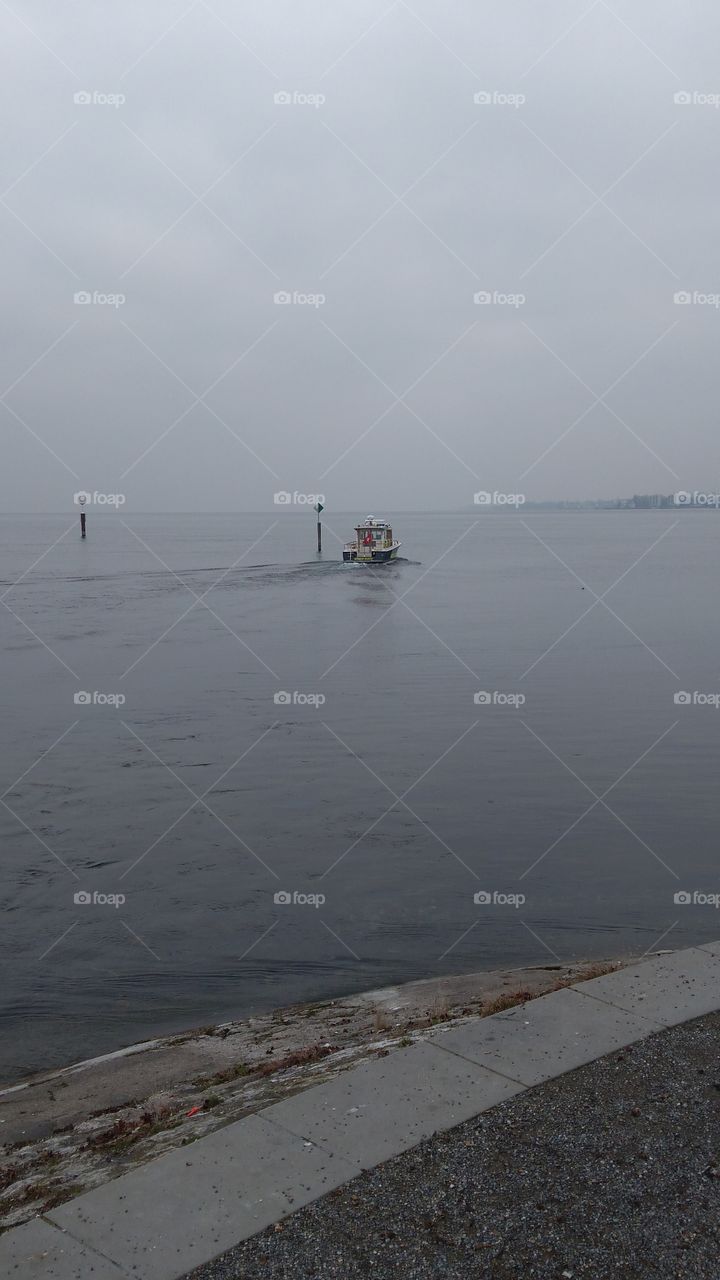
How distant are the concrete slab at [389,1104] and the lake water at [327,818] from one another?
3.91 meters

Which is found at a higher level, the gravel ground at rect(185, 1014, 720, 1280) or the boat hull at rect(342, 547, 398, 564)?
the boat hull at rect(342, 547, 398, 564)

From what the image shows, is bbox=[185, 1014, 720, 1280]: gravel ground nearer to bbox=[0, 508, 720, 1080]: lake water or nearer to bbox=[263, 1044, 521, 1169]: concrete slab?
bbox=[263, 1044, 521, 1169]: concrete slab

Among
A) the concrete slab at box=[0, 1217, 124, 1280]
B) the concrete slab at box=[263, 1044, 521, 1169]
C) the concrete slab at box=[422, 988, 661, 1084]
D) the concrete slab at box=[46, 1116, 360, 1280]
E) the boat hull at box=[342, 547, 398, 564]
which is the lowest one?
the concrete slab at box=[0, 1217, 124, 1280]

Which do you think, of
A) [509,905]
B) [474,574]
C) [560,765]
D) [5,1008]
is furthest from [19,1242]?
[474,574]

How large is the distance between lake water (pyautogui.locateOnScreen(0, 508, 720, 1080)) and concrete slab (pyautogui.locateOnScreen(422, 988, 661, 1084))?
3605mm

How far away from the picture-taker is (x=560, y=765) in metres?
17.2

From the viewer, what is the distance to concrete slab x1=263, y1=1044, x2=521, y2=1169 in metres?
4.97

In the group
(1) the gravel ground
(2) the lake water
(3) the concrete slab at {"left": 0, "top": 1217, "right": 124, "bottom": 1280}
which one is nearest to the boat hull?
(2) the lake water

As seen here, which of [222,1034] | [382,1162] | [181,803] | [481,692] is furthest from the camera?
[481,692]

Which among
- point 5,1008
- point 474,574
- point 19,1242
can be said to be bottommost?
point 5,1008

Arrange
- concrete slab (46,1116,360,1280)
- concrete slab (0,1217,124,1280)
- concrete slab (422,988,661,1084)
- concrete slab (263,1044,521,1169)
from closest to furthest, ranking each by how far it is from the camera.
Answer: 1. concrete slab (0,1217,124,1280)
2. concrete slab (46,1116,360,1280)
3. concrete slab (263,1044,521,1169)
4. concrete slab (422,988,661,1084)

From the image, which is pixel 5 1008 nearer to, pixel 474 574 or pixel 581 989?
pixel 581 989

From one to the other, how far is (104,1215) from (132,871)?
27.4 ft

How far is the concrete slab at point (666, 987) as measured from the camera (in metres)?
6.33
